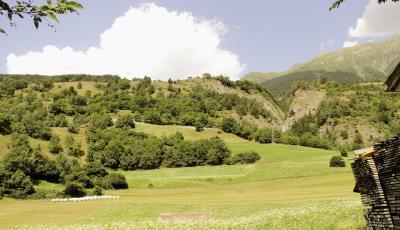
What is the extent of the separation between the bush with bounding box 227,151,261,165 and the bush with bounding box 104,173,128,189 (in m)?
37.9

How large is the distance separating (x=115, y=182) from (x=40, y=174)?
19.4 meters

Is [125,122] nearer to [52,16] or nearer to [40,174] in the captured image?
[40,174]

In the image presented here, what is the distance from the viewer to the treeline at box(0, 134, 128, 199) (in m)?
98.1

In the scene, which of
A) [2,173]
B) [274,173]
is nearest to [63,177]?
[2,173]

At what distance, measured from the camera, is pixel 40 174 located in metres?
112

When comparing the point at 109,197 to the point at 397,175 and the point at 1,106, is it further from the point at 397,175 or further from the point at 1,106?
the point at 1,106

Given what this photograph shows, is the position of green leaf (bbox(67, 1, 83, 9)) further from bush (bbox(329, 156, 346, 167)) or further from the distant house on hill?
bush (bbox(329, 156, 346, 167))

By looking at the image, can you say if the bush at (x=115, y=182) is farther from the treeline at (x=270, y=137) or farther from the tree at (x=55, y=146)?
the treeline at (x=270, y=137)

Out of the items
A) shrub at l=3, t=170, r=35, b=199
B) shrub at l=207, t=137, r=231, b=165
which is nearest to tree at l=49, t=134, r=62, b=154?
shrub at l=3, t=170, r=35, b=199

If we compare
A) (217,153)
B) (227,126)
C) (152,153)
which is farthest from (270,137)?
(152,153)

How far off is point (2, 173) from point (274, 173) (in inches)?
2390

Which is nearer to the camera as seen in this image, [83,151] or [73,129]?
[83,151]

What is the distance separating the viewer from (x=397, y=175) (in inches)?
599

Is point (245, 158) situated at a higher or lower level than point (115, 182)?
higher
